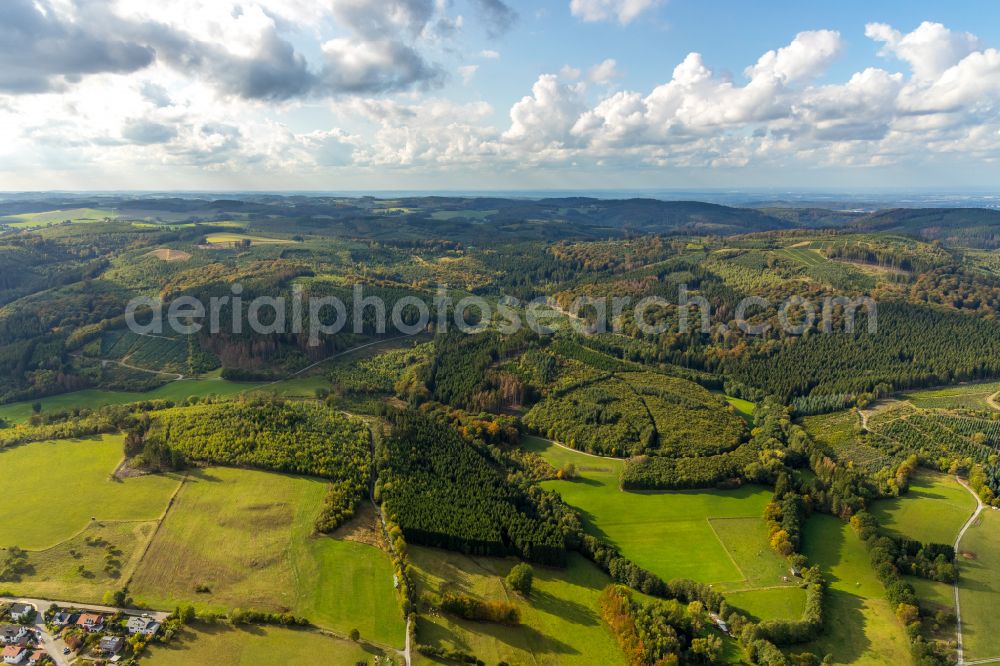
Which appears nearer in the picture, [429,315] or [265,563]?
[265,563]

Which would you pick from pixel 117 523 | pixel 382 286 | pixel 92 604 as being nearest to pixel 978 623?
pixel 92 604

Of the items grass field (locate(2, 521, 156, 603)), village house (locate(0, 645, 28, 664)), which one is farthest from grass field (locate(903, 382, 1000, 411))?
village house (locate(0, 645, 28, 664))

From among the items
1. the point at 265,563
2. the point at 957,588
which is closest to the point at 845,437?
the point at 957,588

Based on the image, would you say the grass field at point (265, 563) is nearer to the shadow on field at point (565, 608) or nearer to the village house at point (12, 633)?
the village house at point (12, 633)

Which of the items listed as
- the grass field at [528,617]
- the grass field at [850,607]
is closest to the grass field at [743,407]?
the grass field at [850,607]

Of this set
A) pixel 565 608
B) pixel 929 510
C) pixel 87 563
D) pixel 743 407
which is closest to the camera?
pixel 565 608

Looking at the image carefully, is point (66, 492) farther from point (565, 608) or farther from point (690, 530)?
point (690, 530)

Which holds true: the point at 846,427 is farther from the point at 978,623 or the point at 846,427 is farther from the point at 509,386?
the point at 509,386
